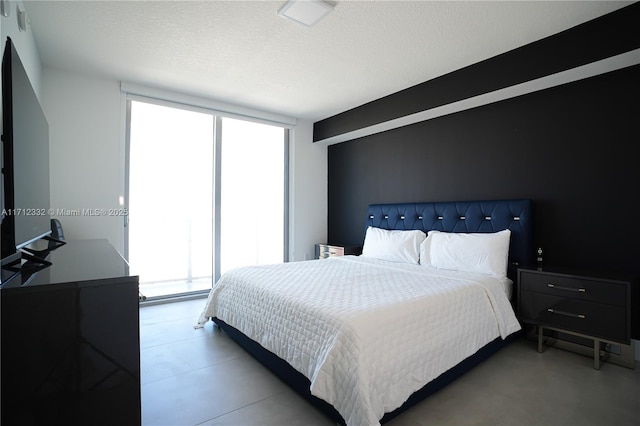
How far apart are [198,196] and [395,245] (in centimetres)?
280

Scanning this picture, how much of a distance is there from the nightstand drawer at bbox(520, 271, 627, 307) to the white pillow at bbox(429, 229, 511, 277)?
0.21 m

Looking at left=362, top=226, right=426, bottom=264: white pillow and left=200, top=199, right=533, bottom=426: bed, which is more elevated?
left=362, top=226, right=426, bottom=264: white pillow

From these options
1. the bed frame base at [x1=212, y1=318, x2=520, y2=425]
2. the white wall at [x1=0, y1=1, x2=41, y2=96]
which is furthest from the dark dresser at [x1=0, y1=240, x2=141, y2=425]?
the white wall at [x1=0, y1=1, x2=41, y2=96]

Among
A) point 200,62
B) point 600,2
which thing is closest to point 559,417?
point 600,2

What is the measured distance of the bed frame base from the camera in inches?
67.2

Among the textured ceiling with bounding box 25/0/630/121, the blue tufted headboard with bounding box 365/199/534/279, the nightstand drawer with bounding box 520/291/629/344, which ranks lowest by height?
the nightstand drawer with bounding box 520/291/629/344

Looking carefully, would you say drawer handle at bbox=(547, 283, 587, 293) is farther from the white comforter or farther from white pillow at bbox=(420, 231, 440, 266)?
white pillow at bbox=(420, 231, 440, 266)

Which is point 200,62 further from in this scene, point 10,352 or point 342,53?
point 10,352

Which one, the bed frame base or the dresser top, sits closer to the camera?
the dresser top

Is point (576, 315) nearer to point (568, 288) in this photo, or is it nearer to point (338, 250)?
point (568, 288)

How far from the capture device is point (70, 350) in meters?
0.97

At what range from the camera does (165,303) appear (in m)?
3.92

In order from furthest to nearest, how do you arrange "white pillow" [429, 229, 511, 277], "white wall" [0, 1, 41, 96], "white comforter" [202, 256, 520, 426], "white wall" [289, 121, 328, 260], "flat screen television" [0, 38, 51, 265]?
"white wall" [289, 121, 328, 260]
"white pillow" [429, 229, 511, 277]
"white wall" [0, 1, 41, 96]
"white comforter" [202, 256, 520, 426]
"flat screen television" [0, 38, 51, 265]

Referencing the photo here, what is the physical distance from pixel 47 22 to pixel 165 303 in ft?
9.92
